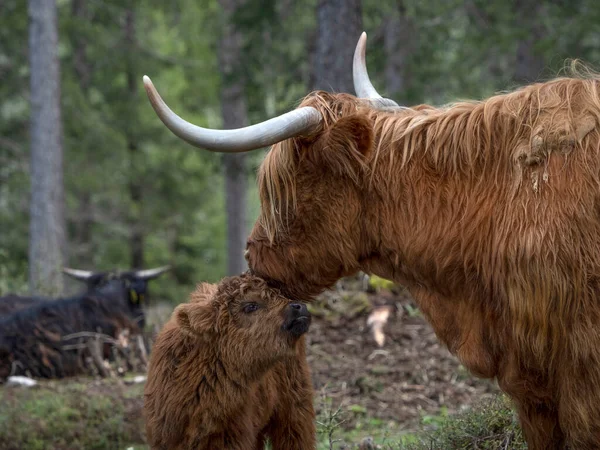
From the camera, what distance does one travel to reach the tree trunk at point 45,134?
18.1m

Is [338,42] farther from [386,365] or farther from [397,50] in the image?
[397,50]

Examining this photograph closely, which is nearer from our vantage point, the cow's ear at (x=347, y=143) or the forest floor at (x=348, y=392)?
A: the cow's ear at (x=347, y=143)

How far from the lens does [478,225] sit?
425cm

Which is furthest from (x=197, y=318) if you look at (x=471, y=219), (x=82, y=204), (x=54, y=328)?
(x=82, y=204)

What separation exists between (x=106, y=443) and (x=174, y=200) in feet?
64.3

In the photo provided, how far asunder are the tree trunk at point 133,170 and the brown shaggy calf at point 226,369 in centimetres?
1933

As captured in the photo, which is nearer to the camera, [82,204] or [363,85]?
[363,85]

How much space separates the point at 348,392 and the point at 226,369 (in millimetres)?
3251

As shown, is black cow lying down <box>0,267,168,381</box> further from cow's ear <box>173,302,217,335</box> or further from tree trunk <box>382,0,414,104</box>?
tree trunk <box>382,0,414,104</box>

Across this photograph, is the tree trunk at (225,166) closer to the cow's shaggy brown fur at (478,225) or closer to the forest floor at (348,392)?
the forest floor at (348,392)

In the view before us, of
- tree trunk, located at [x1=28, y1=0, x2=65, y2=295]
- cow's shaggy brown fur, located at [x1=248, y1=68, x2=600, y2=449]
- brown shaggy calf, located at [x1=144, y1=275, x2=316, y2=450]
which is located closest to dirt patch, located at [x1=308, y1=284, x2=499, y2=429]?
brown shaggy calf, located at [x1=144, y1=275, x2=316, y2=450]

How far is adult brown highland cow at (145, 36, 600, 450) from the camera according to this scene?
3898 millimetres

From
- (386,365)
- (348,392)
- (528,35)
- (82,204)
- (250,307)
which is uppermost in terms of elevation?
(528,35)

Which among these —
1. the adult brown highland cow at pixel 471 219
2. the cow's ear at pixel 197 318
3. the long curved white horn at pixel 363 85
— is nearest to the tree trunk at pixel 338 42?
the long curved white horn at pixel 363 85
